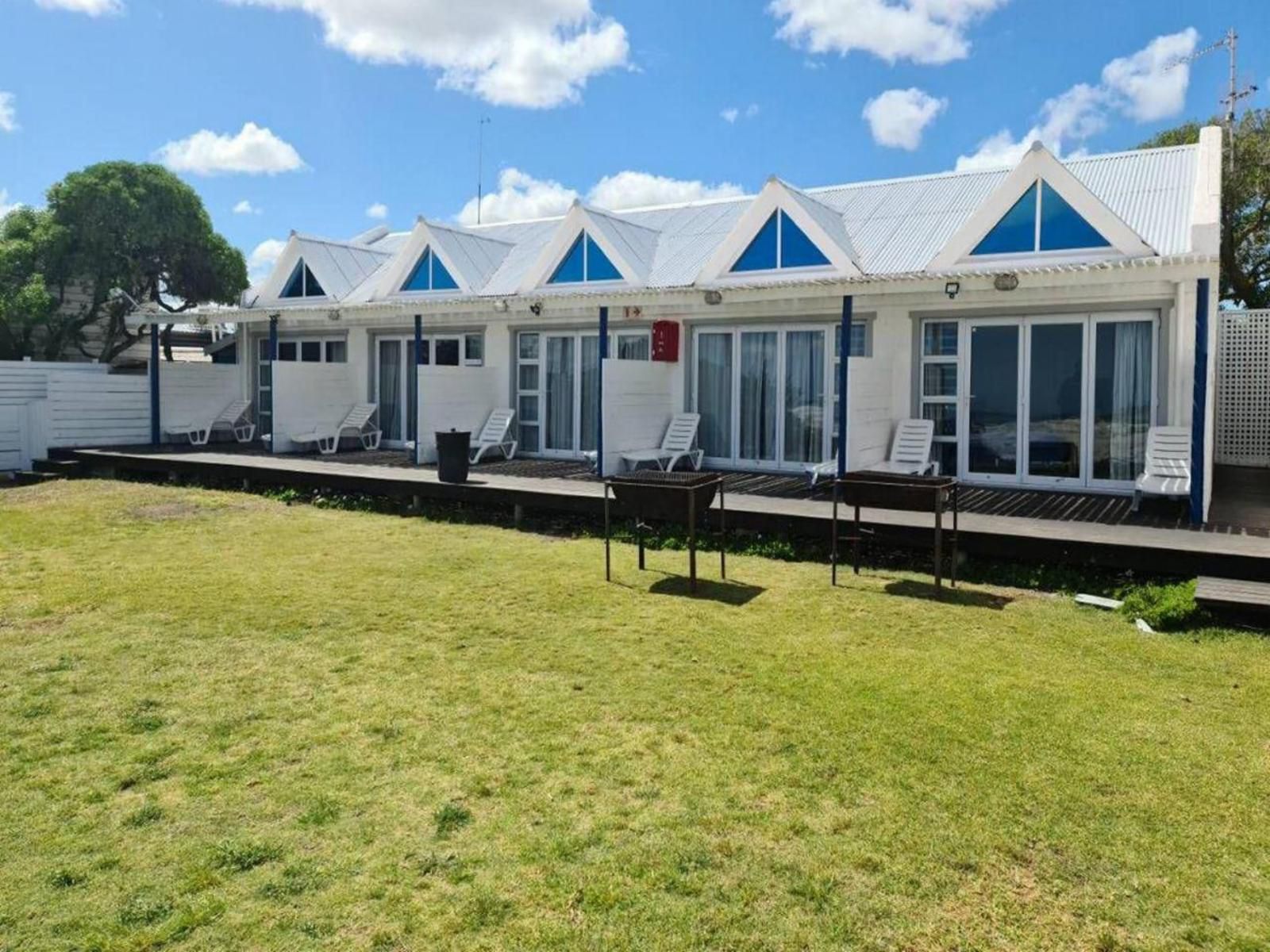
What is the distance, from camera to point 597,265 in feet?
46.1

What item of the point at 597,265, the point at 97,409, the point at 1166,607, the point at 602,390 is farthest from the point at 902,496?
the point at 97,409

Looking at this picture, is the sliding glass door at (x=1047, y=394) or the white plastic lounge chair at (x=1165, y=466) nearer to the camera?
the white plastic lounge chair at (x=1165, y=466)

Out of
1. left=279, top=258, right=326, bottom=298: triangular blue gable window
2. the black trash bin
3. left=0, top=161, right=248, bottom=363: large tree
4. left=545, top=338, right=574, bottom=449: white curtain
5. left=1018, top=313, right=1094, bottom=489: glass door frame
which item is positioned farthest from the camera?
left=0, top=161, right=248, bottom=363: large tree

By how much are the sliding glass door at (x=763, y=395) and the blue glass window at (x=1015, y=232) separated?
2.61 metres

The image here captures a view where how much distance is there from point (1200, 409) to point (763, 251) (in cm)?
569

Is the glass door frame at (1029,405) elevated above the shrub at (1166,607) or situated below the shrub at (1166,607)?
above

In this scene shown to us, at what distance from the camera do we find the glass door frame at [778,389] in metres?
12.7

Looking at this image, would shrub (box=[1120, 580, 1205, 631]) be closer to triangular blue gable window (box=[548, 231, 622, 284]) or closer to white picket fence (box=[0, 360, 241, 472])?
triangular blue gable window (box=[548, 231, 622, 284])

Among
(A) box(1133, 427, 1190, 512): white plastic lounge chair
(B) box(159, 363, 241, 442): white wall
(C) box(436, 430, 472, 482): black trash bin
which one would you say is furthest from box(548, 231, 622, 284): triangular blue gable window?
(B) box(159, 363, 241, 442): white wall

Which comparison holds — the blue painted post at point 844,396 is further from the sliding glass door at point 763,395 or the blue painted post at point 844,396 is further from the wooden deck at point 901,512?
the sliding glass door at point 763,395

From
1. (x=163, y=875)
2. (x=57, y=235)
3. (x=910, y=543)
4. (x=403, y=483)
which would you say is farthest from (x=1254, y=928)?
(x=57, y=235)

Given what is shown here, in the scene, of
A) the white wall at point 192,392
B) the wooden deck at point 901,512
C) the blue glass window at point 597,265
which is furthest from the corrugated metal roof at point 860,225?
the white wall at point 192,392

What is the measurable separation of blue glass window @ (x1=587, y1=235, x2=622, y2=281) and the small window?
140 inches

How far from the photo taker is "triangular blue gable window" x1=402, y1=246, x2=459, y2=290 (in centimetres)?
1592
